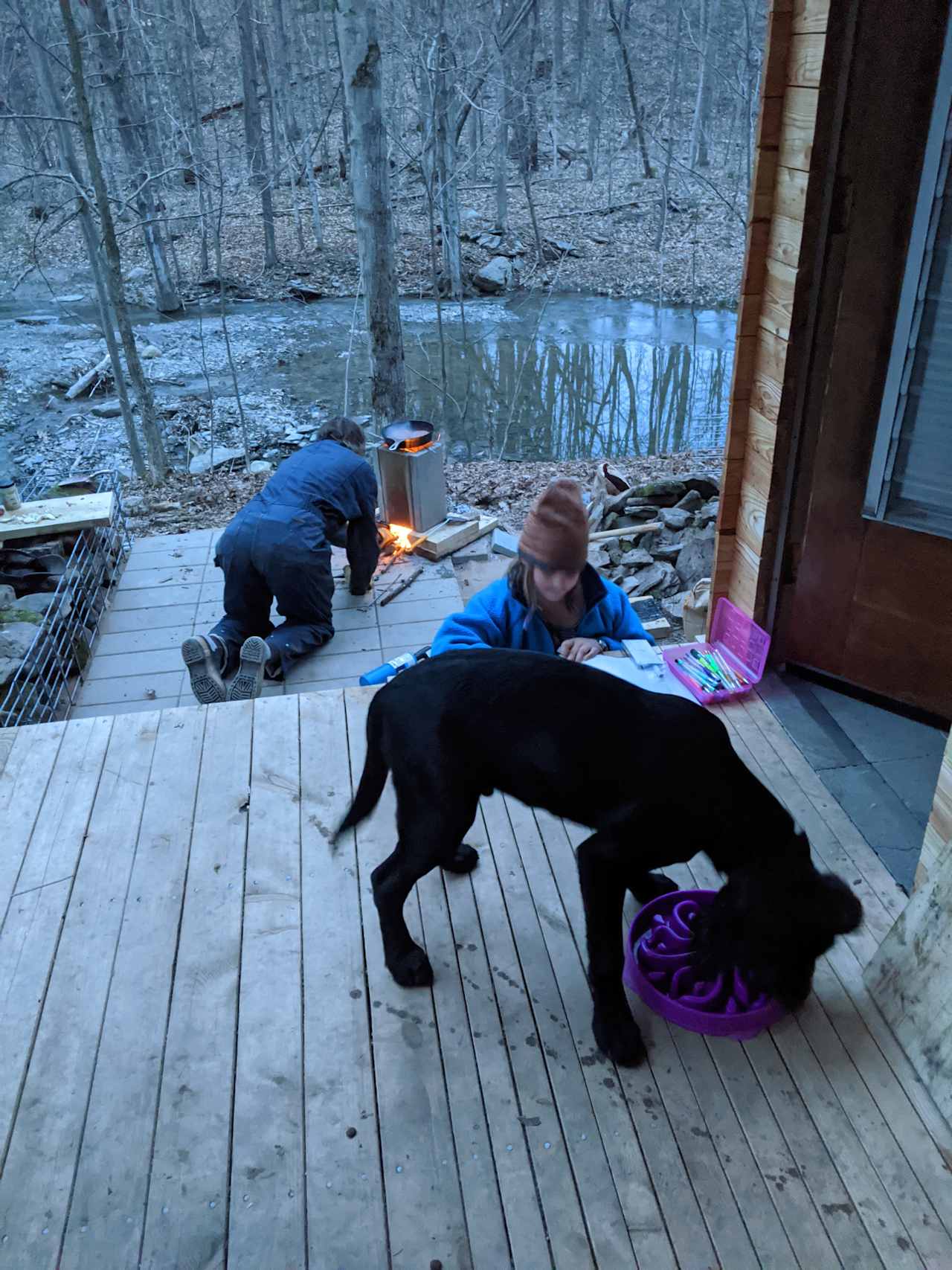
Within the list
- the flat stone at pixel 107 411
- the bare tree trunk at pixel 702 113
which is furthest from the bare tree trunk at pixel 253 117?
the bare tree trunk at pixel 702 113

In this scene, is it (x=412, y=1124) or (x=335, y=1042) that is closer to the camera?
(x=412, y=1124)

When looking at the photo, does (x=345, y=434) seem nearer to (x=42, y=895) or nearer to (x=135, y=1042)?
(x=42, y=895)

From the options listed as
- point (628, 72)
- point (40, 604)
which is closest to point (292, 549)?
point (40, 604)

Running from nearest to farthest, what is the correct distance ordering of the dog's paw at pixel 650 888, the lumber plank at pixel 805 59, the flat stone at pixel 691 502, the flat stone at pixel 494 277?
the dog's paw at pixel 650 888
the lumber plank at pixel 805 59
the flat stone at pixel 691 502
the flat stone at pixel 494 277

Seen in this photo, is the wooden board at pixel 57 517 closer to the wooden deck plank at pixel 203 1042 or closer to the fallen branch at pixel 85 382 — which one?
the wooden deck plank at pixel 203 1042

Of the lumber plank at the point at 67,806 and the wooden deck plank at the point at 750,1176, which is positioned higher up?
the lumber plank at the point at 67,806

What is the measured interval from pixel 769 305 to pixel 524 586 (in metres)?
1.26

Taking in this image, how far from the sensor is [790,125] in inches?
105

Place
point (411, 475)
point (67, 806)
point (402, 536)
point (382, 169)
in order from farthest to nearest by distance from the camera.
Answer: point (382, 169) → point (402, 536) → point (411, 475) → point (67, 806)

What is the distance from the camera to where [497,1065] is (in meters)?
2.01

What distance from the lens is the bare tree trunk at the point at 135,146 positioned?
354 inches

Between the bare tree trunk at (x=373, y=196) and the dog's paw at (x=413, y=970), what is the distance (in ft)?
21.2

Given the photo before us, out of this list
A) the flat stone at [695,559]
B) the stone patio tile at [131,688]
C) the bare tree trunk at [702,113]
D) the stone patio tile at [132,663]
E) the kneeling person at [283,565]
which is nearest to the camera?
the kneeling person at [283,565]

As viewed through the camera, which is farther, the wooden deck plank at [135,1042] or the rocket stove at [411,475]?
the rocket stove at [411,475]
